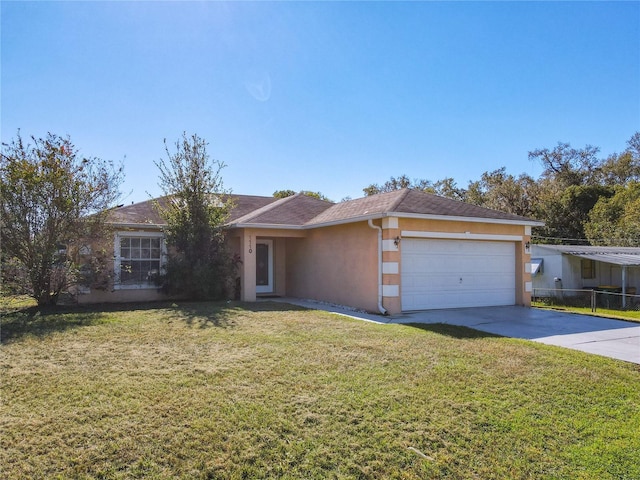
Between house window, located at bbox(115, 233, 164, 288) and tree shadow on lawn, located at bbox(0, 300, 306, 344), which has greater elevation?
house window, located at bbox(115, 233, 164, 288)

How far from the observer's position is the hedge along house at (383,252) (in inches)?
462

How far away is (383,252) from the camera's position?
37.4 feet

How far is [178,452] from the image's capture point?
3703 millimetres

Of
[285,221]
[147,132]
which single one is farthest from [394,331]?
[147,132]

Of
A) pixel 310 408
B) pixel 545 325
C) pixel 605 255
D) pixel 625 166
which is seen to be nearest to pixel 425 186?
pixel 625 166

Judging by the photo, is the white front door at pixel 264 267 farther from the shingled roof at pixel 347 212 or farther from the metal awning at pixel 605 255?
the metal awning at pixel 605 255

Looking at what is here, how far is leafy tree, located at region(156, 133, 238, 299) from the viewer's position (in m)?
13.8

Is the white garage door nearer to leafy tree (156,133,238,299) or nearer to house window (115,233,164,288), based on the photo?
leafy tree (156,133,238,299)

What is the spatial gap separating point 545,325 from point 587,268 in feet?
51.0

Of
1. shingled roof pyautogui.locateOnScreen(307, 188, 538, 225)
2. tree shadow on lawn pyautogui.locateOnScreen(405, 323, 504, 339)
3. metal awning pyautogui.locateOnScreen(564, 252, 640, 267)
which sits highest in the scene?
shingled roof pyautogui.locateOnScreen(307, 188, 538, 225)

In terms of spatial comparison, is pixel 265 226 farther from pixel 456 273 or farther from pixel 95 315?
pixel 456 273

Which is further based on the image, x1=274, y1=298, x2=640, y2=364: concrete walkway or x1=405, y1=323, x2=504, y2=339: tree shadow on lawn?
x1=405, y1=323, x2=504, y2=339: tree shadow on lawn

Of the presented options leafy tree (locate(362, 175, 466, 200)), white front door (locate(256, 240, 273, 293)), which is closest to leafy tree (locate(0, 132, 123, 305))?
white front door (locate(256, 240, 273, 293))

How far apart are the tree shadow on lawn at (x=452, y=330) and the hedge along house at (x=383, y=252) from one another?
5.80 ft
